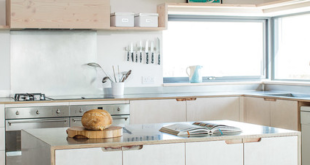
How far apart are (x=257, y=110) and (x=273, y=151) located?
2335 millimetres

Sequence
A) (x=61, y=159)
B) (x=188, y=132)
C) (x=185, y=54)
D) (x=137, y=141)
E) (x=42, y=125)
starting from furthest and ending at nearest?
(x=185, y=54)
(x=42, y=125)
(x=188, y=132)
(x=137, y=141)
(x=61, y=159)

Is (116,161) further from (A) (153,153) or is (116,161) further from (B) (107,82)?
(B) (107,82)

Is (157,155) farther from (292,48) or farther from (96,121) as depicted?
(292,48)

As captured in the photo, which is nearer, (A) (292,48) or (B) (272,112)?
(B) (272,112)

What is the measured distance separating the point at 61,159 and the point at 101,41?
3164mm

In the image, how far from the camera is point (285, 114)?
13.9 feet

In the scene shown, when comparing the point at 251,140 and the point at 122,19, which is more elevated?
the point at 122,19

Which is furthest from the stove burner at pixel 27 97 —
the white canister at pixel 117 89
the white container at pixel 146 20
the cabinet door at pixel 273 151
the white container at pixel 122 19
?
the cabinet door at pixel 273 151

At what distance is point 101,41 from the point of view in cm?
502

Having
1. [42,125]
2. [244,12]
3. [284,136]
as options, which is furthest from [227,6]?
[284,136]

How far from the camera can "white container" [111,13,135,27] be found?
4.72 metres

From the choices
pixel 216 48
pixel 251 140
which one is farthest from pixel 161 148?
pixel 216 48

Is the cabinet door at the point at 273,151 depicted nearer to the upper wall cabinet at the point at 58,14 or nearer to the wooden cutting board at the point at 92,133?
the wooden cutting board at the point at 92,133

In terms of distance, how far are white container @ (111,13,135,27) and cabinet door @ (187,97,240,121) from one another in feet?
3.56
